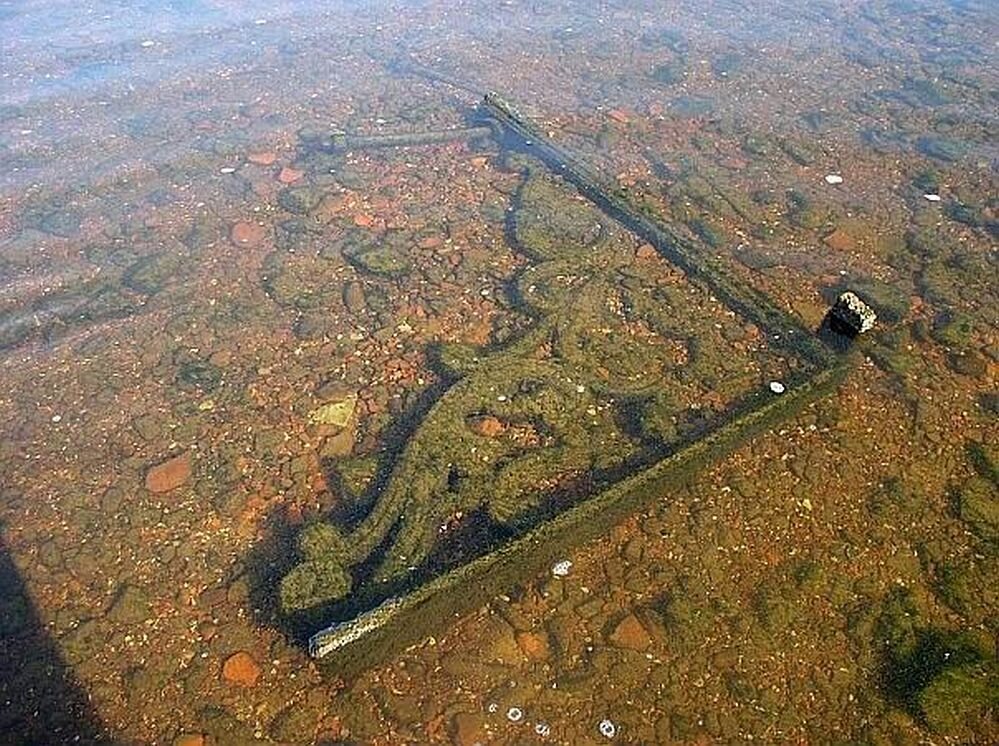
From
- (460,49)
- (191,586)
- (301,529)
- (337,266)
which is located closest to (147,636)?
(191,586)

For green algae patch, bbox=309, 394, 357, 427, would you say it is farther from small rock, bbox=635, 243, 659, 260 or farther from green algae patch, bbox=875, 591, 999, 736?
green algae patch, bbox=875, 591, 999, 736

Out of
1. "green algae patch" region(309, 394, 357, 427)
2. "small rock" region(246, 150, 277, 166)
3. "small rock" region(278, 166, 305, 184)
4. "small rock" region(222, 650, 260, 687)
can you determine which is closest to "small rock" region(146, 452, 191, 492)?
"green algae patch" region(309, 394, 357, 427)

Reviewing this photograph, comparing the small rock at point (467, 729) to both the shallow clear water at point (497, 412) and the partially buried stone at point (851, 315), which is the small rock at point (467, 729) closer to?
the shallow clear water at point (497, 412)

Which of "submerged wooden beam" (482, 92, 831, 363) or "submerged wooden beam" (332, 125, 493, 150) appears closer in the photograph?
"submerged wooden beam" (482, 92, 831, 363)

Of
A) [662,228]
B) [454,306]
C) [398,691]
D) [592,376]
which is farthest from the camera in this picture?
[662,228]

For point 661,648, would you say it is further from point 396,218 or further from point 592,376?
point 396,218

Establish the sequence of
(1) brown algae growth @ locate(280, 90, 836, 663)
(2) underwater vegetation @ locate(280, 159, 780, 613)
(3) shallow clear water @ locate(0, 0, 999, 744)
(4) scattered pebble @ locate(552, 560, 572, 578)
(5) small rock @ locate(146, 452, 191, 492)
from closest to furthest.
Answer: (3) shallow clear water @ locate(0, 0, 999, 744) < (1) brown algae growth @ locate(280, 90, 836, 663) < (4) scattered pebble @ locate(552, 560, 572, 578) < (2) underwater vegetation @ locate(280, 159, 780, 613) < (5) small rock @ locate(146, 452, 191, 492)

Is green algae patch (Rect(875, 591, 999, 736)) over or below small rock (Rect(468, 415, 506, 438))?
below

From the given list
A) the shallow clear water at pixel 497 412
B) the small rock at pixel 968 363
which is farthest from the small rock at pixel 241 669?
the small rock at pixel 968 363
